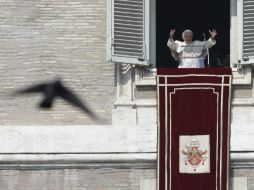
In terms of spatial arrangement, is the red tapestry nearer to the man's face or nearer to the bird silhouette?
the man's face

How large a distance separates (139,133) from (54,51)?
150 cm

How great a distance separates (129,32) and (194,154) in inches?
68.1

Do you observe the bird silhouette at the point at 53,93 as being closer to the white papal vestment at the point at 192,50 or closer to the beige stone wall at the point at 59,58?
the beige stone wall at the point at 59,58

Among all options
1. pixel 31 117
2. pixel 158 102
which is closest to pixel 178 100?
pixel 158 102

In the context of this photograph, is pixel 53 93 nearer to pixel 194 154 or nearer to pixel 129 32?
pixel 129 32

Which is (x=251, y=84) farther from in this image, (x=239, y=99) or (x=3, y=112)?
(x=3, y=112)

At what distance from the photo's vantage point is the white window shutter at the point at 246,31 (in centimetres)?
2605

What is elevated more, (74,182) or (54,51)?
(54,51)

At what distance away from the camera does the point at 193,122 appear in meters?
26.1

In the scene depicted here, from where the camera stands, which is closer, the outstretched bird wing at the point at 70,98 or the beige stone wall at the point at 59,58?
the outstretched bird wing at the point at 70,98

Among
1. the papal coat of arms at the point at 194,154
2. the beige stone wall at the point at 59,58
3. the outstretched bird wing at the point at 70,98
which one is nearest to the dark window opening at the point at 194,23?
the beige stone wall at the point at 59,58

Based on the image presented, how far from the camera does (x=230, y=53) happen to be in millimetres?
26547

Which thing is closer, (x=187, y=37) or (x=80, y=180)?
(x=80, y=180)

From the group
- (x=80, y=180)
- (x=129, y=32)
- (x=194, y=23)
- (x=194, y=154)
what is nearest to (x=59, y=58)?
(x=129, y=32)
